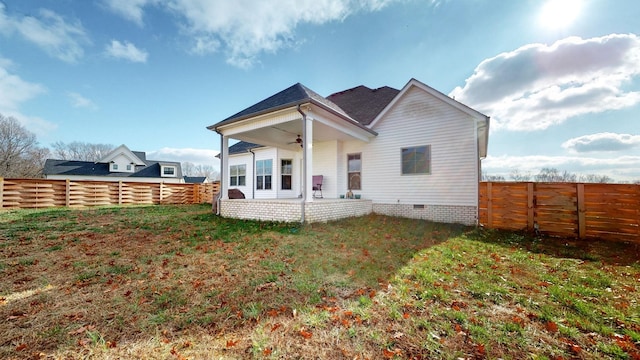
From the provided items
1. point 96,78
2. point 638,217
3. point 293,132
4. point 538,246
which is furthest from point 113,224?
point 638,217

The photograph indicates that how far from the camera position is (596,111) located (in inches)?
408

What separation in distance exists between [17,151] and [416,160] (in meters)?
45.5

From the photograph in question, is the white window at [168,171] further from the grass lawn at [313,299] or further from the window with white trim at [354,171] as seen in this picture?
the window with white trim at [354,171]

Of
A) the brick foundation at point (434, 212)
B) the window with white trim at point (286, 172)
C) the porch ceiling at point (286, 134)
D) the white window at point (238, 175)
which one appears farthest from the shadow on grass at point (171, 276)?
the white window at point (238, 175)

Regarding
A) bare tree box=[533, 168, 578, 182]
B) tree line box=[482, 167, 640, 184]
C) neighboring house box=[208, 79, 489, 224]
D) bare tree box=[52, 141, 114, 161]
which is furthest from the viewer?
bare tree box=[52, 141, 114, 161]

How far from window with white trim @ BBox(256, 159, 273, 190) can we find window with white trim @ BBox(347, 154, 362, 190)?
5025 millimetres

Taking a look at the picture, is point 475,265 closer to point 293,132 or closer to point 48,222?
point 293,132

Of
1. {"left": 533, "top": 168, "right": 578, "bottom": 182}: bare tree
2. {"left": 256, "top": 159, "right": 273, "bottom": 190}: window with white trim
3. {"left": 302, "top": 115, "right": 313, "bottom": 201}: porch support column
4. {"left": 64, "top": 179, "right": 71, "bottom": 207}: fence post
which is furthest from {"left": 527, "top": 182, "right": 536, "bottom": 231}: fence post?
{"left": 533, "top": 168, "right": 578, "bottom": 182}: bare tree

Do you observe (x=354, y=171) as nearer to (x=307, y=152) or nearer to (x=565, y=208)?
(x=307, y=152)

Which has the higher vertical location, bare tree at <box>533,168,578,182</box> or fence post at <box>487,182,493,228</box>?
bare tree at <box>533,168,578,182</box>

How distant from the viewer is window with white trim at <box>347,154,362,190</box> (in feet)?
34.5

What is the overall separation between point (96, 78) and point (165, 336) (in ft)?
54.1

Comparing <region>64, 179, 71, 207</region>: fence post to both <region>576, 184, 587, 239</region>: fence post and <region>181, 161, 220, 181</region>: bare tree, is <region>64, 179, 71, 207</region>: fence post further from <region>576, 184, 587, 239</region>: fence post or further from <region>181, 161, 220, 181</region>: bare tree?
<region>181, 161, 220, 181</region>: bare tree

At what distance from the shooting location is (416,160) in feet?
30.4
